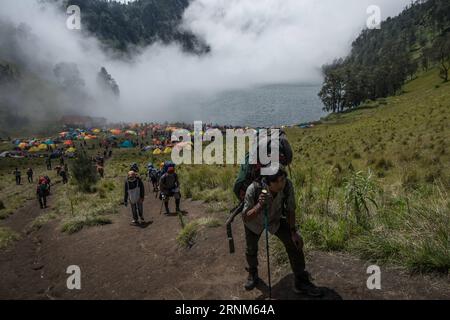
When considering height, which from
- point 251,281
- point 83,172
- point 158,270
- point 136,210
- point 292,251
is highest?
point 83,172

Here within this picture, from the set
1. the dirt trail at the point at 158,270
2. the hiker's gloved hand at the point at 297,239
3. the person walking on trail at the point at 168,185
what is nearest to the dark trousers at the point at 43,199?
the dirt trail at the point at 158,270

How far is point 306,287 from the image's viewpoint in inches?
178

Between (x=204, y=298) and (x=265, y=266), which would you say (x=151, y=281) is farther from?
(x=265, y=266)

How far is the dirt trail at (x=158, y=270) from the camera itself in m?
4.64

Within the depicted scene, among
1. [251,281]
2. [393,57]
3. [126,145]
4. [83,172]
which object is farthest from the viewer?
[393,57]

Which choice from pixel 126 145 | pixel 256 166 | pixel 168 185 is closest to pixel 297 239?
pixel 256 166

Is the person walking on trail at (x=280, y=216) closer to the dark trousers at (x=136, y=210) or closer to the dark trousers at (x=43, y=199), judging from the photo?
the dark trousers at (x=136, y=210)

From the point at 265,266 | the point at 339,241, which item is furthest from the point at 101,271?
the point at 339,241

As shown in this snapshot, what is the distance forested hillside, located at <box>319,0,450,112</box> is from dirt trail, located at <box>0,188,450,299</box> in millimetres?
71035

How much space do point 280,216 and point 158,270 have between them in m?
3.01

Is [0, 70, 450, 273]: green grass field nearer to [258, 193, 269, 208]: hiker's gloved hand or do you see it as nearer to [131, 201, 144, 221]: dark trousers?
[131, 201, 144, 221]: dark trousers

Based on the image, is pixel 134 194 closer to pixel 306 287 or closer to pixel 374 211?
pixel 374 211

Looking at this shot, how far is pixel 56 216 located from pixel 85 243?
4.95 m

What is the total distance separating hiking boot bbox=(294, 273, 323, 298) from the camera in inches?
174
